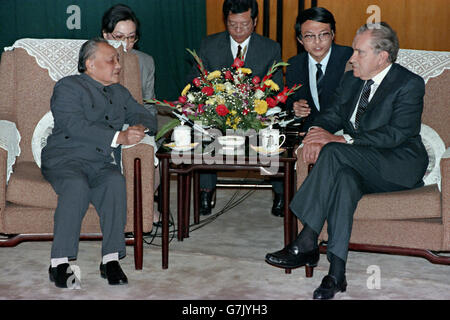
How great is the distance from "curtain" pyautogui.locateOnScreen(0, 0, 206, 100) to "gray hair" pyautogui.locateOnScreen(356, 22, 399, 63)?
3.61 meters

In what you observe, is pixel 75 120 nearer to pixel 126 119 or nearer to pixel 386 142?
pixel 126 119

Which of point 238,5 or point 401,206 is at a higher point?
point 238,5

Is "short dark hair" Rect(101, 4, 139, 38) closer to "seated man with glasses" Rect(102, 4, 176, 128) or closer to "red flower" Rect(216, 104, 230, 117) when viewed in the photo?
→ "seated man with glasses" Rect(102, 4, 176, 128)

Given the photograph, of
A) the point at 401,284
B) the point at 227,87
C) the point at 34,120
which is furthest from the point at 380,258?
the point at 34,120

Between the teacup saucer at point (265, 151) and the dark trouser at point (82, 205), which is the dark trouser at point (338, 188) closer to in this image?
the teacup saucer at point (265, 151)

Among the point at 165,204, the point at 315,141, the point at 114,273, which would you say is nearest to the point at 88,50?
the point at 165,204

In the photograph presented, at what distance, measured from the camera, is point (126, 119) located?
3.70m

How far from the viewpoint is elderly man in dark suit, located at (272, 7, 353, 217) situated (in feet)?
13.4

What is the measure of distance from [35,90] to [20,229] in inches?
34.3

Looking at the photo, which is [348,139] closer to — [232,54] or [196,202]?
[196,202]

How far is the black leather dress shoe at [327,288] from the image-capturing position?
3.01 meters

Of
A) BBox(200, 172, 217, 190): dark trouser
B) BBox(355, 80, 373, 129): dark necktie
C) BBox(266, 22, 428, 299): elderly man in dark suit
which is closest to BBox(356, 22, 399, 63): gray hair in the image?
BBox(266, 22, 428, 299): elderly man in dark suit

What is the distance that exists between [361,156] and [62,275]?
4.99ft

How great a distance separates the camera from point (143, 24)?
6852 millimetres
